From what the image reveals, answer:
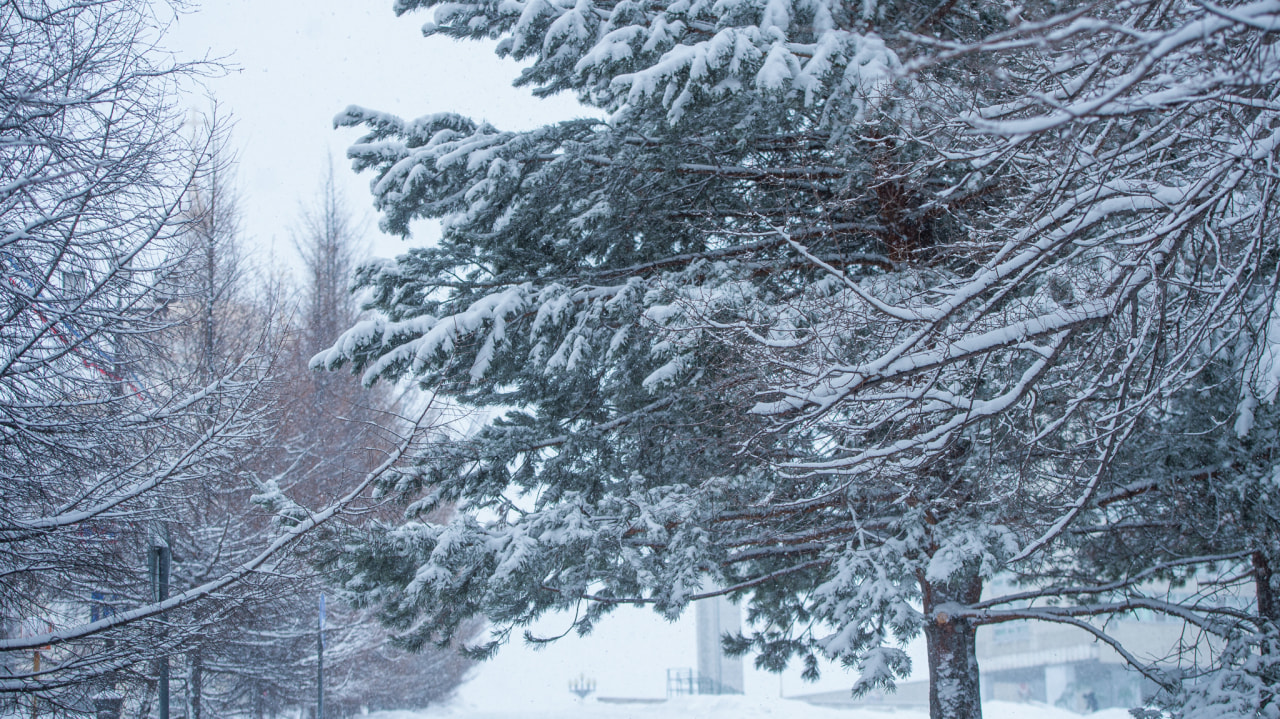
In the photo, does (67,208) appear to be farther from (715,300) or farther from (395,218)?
(715,300)

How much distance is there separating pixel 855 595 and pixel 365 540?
4014mm

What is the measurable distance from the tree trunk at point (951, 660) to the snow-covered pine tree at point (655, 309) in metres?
0.02

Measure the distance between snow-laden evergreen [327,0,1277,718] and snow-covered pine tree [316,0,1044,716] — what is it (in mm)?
38

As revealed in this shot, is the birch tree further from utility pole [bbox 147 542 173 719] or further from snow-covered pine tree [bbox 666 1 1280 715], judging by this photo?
snow-covered pine tree [bbox 666 1 1280 715]

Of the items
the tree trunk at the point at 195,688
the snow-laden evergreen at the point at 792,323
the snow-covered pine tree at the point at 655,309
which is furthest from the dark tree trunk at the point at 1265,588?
the tree trunk at the point at 195,688

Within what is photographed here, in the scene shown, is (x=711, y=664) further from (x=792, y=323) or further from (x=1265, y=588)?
(x=792, y=323)

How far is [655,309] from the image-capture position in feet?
21.7

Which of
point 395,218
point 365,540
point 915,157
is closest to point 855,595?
point 915,157

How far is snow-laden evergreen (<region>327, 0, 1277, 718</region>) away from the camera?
4.86m

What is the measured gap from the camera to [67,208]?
5.32m

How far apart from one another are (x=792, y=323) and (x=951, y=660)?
3.62 metres

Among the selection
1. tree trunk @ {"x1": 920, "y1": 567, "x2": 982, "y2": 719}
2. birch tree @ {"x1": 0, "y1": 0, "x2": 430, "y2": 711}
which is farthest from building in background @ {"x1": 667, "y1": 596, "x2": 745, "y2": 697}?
birch tree @ {"x1": 0, "y1": 0, "x2": 430, "y2": 711}

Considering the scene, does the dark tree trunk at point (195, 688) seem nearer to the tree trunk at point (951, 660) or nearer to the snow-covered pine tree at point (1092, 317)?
the snow-covered pine tree at point (1092, 317)

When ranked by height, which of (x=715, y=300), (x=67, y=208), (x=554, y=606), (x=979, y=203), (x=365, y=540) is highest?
(x=979, y=203)
